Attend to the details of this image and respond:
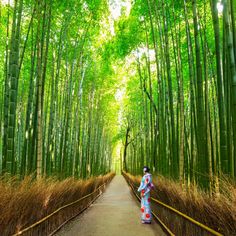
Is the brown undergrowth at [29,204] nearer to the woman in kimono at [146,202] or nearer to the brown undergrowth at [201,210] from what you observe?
the woman in kimono at [146,202]

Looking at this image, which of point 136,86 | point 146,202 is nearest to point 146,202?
point 146,202

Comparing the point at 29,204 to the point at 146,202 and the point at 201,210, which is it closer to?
the point at 201,210

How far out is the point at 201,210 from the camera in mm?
3484

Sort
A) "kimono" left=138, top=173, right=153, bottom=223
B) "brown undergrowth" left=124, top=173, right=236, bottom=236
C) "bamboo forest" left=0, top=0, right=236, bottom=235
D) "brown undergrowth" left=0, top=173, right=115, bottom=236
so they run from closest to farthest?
"brown undergrowth" left=124, top=173, right=236, bottom=236 < "brown undergrowth" left=0, top=173, right=115, bottom=236 < "bamboo forest" left=0, top=0, right=236, bottom=235 < "kimono" left=138, top=173, right=153, bottom=223

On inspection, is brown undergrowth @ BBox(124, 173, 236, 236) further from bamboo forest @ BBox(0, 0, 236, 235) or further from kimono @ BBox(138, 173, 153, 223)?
kimono @ BBox(138, 173, 153, 223)

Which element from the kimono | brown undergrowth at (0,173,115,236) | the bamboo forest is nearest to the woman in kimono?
the kimono

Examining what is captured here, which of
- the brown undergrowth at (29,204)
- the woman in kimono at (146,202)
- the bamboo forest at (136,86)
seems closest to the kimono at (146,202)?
the woman in kimono at (146,202)

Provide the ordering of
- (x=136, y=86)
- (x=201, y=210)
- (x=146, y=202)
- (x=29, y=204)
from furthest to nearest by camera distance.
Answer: (x=136, y=86) < (x=146, y=202) < (x=29, y=204) < (x=201, y=210)

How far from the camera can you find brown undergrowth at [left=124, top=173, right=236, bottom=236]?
272cm

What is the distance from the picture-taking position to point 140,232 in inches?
218

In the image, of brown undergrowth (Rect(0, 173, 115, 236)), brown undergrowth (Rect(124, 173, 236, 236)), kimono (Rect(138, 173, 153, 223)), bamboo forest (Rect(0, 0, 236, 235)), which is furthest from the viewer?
kimono (Rect(138, 173, 153, 223))

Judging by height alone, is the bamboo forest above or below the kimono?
above

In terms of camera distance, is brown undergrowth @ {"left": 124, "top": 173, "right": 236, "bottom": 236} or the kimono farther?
the kimono

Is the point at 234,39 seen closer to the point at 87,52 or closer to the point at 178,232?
the point at 178,232
